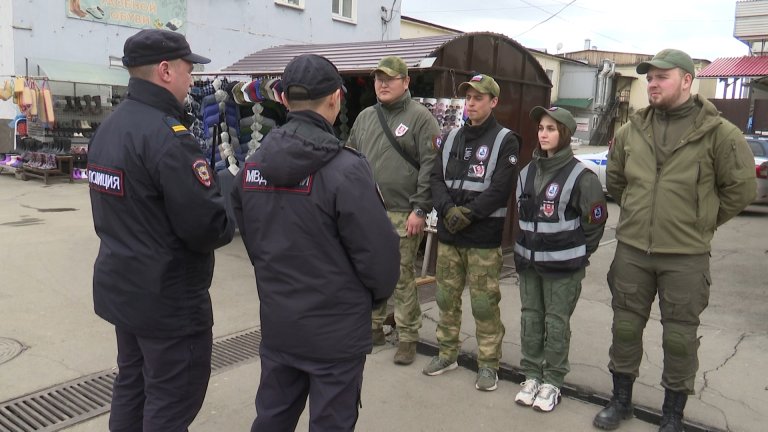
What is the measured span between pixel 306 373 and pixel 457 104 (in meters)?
3.89

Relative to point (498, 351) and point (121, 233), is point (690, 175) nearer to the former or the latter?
point (498, 351)

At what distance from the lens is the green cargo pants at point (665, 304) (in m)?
3.09

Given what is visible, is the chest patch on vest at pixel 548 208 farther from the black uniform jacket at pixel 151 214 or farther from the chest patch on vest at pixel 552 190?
the black uniform jacket at pixel 151 214

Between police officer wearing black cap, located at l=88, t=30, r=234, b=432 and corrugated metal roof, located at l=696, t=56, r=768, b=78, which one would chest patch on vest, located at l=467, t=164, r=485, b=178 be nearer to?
police officer wearing black cap, located at l=88, t=30, r=234, b=432

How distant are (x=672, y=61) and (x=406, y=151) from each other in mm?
1800

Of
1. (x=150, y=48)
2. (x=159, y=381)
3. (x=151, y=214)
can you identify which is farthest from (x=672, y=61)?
(x=159, y=381)

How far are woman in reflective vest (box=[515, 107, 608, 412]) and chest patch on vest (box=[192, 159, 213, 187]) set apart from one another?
75.6 inches

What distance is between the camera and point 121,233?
2.38m

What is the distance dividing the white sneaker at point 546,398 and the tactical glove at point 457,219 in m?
1.07

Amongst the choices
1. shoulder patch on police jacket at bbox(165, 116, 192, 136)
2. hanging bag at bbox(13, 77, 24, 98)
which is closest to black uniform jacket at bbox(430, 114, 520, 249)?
shoulder patch on police jacket at bbox(165, 116, 192, 136)

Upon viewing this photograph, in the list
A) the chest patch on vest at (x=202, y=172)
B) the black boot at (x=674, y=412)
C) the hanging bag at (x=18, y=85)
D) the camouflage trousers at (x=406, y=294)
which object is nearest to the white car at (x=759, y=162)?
the camouflage trousers at (x=406, y=294)

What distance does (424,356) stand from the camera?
4.34m

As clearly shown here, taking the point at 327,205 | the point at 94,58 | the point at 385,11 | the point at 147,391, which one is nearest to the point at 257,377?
the point at 147,391

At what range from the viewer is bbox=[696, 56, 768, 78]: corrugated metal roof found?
13792 mm
